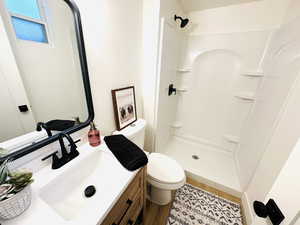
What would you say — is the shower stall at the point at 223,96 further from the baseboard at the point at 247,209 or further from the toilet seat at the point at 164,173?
the toilet seat at the point at 164,173

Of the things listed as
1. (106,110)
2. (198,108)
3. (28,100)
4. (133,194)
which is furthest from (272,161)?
(28,100)

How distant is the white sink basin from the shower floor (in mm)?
1295

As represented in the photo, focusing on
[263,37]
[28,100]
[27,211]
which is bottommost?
[27,211]

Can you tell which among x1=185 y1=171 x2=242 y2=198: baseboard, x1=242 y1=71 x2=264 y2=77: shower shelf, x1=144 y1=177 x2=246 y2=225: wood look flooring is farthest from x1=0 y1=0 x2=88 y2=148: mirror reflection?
x1=242 y1=71 x2=264 y2=77: shower shelf

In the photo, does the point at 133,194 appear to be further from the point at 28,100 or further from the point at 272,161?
the point at 272,161

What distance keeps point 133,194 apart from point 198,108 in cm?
180

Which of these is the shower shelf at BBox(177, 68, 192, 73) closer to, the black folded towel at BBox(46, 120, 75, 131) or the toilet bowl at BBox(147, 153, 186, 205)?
the toilet bowl at BBox(147, 153, 186, 205)

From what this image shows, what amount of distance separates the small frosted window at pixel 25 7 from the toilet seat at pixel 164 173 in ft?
4.40

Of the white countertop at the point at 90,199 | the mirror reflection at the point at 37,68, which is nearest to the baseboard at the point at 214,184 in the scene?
the white countertop at the point at 90,199

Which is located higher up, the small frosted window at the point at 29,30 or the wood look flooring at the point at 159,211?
the small frosted window at the point at 29,30

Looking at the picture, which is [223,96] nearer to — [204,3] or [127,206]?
[204,3]

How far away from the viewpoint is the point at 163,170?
48.3 inches

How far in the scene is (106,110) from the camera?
3.51ft

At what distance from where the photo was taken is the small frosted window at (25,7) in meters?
0.54
